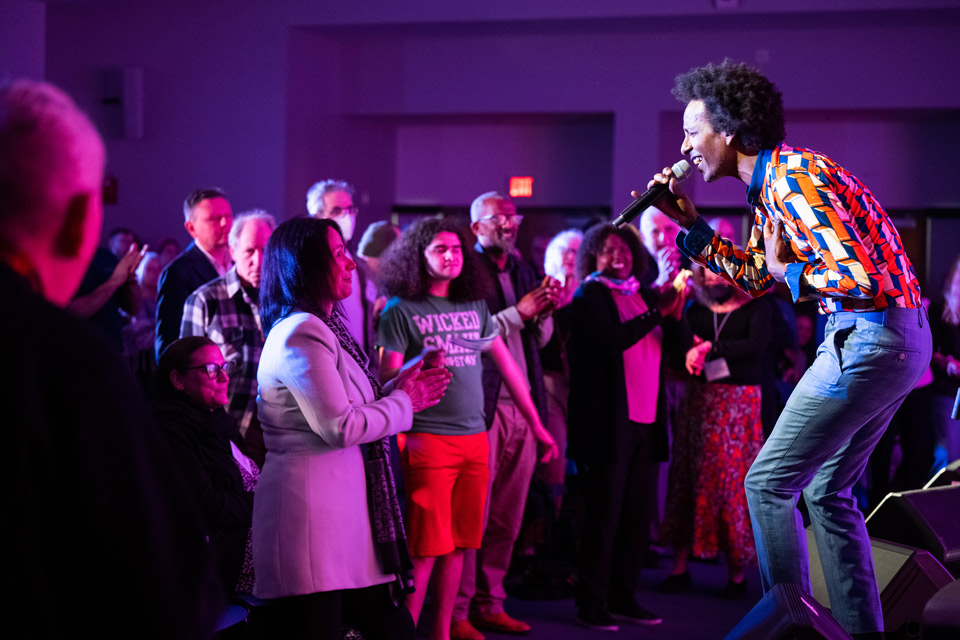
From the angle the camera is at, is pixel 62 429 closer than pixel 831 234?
Yes

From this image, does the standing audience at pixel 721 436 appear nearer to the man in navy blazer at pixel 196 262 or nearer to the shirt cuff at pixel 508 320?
the shirt cuff at pixel 508 320

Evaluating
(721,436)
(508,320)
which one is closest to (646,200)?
(508,320)

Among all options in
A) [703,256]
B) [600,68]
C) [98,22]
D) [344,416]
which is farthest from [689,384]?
[98,22]

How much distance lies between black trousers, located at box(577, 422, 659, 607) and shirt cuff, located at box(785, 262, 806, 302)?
1.60m

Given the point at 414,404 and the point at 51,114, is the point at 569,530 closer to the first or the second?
the point at 414,404

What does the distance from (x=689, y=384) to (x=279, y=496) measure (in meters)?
2.64

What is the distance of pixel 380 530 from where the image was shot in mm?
2408

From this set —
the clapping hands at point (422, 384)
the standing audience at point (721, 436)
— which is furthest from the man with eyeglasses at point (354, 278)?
the standing audience at point (721, 436)

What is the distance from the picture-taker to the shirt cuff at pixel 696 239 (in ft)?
8.70

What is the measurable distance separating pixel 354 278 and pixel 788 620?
230 cm

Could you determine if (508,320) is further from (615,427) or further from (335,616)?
(335,616)

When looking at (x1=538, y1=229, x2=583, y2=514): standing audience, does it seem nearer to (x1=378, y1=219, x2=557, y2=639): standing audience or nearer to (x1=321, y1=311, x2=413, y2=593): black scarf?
(x1=378, y1=219, x2=557, y2=639): standing audience

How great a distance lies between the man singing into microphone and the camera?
2211 mm

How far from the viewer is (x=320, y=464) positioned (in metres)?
2.35
